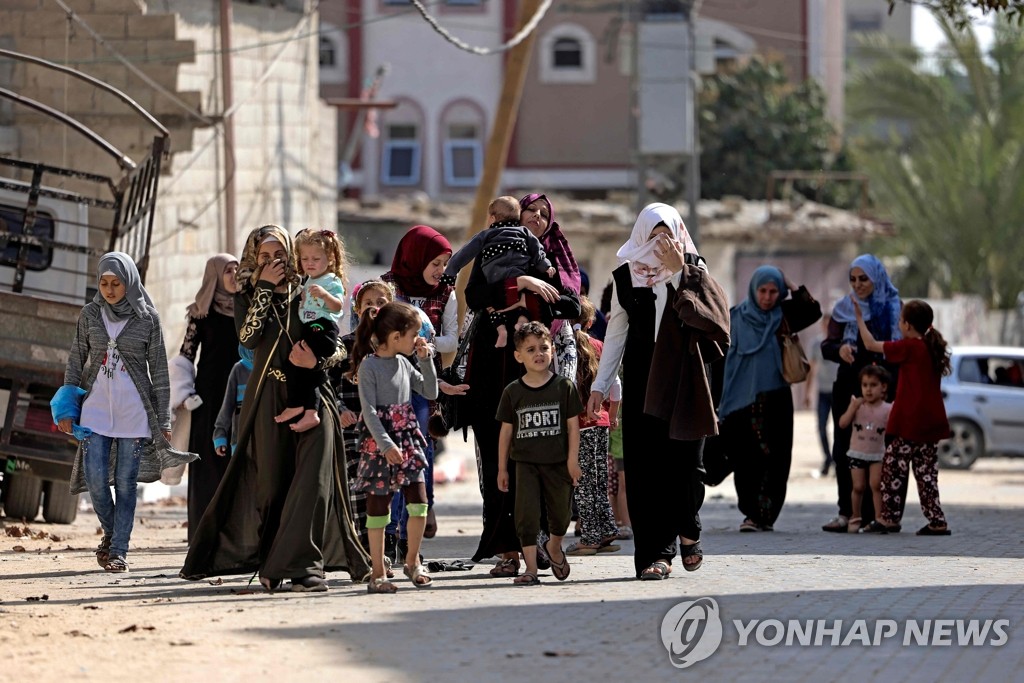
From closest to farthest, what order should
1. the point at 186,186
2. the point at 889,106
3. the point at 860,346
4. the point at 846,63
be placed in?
1. the point at 860,346
2. the point at 186,186
3. the point at 889,106
4. the point at 846,63

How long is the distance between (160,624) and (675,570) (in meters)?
2.88

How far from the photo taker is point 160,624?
7.41 meters

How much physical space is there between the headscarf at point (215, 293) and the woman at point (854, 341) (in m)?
4.14

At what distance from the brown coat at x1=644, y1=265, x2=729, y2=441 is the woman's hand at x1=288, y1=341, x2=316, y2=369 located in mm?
1689

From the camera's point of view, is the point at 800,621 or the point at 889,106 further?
the point at 889,106

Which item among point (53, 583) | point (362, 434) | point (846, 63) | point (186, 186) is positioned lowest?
point (53, 583)

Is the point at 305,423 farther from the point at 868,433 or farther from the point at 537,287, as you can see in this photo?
the point at 868,433

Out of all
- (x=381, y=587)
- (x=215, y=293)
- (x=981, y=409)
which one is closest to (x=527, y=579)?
(x=381, y=587)

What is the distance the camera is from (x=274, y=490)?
8305 mm

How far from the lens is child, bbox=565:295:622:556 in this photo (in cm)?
1031

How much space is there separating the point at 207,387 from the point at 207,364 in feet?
0.44

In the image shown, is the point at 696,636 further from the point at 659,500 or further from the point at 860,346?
the point at 860,346

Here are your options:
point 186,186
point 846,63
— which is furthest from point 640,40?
point 846,63

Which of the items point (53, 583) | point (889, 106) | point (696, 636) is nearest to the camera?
point (696, 636)
